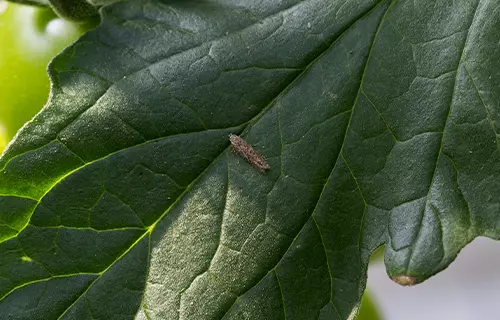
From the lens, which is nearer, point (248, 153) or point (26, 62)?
point (248, 153)

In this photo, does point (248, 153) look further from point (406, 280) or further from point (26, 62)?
point (26, 62)

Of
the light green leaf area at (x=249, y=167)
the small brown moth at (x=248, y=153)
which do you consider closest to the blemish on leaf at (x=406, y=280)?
the light green leaf area at (x=249, y=167)

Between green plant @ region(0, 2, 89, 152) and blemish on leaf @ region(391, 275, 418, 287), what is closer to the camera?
blemish on leaf @ region(391, 275, 418, 287)

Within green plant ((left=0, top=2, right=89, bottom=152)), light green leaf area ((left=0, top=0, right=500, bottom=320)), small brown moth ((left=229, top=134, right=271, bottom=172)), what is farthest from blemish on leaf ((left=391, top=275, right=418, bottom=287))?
green plant ((left=0, top=2, right=89, bottom=152))

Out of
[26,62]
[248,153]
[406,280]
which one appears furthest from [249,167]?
[26,62]

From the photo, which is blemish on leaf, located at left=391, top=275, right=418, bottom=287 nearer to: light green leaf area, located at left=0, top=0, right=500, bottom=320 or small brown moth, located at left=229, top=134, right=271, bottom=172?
light green leaf area, located at left=0, top=0, right=500, bottom=320
